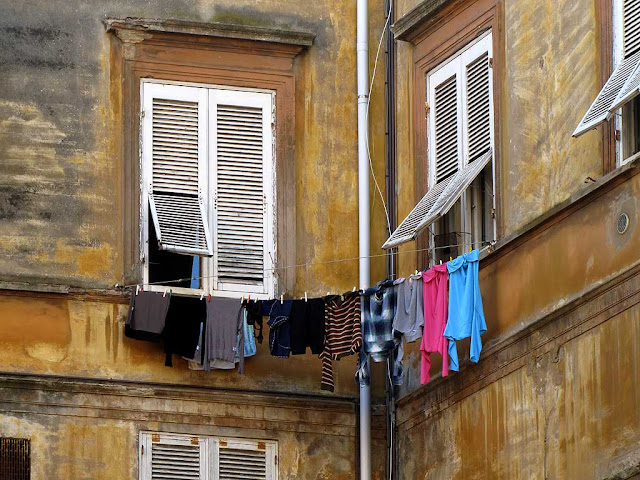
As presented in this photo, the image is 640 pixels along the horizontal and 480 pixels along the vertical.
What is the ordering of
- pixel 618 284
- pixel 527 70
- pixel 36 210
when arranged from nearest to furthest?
pixel 618 284
pixel 527 70
pixel 36 210

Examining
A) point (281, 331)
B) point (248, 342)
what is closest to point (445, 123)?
point (281, 331)

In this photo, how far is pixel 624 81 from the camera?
17.4m

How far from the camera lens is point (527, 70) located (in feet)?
63.3

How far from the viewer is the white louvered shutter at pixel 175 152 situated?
2092 cm

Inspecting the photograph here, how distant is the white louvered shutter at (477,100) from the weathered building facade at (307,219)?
10 cm

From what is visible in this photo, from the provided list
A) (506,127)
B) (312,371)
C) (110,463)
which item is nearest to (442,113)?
(506,127)

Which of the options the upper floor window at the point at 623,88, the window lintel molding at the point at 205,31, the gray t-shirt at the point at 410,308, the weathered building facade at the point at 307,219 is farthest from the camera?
the window lintel molding at the point at 205,31

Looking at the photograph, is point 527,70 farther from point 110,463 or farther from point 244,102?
point 110,463

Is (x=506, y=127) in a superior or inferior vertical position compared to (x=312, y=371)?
superior

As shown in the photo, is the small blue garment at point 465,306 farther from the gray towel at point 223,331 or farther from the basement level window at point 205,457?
the basement level window at point 205,457

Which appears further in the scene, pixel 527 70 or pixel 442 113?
pixel 442 113

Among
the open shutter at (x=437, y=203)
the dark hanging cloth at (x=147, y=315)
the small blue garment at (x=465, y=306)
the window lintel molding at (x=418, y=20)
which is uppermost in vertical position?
the window lintel molding at (x=418, y=20)

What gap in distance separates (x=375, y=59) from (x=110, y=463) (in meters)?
4.86

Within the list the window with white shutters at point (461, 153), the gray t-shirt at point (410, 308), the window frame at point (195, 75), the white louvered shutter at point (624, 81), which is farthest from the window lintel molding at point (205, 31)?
the white louvered shutter at point (624, 81)
